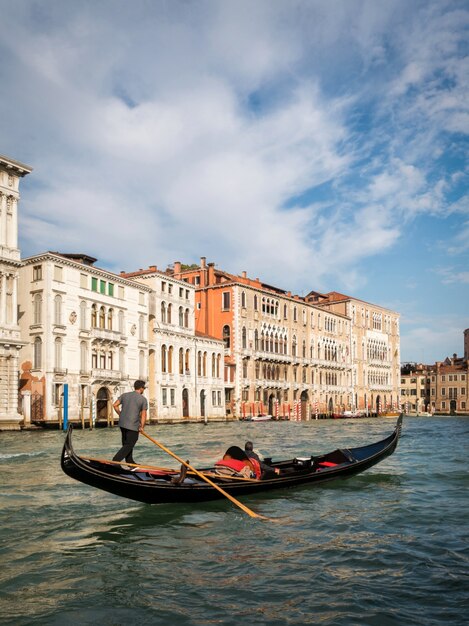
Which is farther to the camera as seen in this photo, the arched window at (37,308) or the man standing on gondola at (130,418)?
the arched window at (37,308)

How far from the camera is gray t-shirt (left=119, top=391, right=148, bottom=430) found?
8375 millimetres

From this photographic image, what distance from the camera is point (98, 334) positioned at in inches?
1283

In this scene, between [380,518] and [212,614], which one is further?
[380,518]

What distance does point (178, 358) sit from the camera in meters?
39.1

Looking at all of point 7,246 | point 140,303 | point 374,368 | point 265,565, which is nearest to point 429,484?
point 265,565

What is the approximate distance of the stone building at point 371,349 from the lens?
6038 cm

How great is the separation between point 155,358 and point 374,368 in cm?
3211

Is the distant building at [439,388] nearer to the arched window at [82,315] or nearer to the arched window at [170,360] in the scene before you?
the arched window at [170,360]

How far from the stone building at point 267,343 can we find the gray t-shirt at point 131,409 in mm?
35101

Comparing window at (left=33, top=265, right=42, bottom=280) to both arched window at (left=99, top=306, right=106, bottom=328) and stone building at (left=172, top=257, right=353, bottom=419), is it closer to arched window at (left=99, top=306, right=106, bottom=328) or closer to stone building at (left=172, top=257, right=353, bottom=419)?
arched window at (left=99, top=306, right=106, bottom=328)

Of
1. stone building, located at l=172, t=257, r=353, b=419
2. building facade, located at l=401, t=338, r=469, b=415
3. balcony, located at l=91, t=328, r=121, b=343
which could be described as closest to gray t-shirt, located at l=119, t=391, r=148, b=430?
balcony, located at l=91, t=328, r=121, b=343

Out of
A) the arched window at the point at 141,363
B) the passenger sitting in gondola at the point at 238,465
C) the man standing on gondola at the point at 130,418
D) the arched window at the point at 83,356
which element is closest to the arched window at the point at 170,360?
the arched window at the point at 141,363

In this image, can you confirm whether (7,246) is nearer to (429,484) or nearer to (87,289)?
(87,289)

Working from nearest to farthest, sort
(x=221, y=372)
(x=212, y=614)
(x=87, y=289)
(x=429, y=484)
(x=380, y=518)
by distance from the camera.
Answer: (x=212, y=614), (x=380, y=518), (x=429, y=484), (x=87, y=289), (x=221, y=372)
